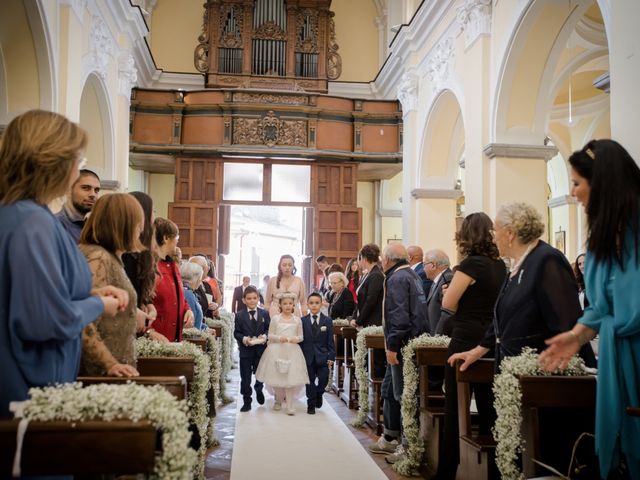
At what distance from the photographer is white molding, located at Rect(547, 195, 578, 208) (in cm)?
1467

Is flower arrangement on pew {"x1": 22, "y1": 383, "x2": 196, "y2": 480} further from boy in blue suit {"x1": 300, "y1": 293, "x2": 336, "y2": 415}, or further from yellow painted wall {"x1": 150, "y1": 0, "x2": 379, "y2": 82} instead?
yellow painted wall {"x1": 150, "y1": 0, "x2": 379, "y2": 82}

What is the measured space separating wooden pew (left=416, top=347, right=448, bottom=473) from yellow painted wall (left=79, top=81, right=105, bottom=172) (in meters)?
8.88

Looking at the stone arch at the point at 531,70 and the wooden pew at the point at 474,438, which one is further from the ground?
the stone arch at the point at 531,70

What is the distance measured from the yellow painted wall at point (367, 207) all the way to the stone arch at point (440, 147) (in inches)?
194

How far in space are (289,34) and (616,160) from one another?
49.4 feet

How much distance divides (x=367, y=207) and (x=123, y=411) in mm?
15988

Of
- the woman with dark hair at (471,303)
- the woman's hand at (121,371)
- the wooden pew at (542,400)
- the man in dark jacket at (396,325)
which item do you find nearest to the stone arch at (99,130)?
the man in dark jacket at (396,325)

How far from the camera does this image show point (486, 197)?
354 inches

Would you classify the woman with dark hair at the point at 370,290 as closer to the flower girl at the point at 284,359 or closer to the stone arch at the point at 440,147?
the flower girl at the point at 284,359

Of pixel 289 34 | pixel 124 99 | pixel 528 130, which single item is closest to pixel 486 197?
pixel 528 130

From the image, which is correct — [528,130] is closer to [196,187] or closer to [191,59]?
[196,187]

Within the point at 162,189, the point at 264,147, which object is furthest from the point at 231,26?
the point at 162,189

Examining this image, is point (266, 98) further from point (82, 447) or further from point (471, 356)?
point (82, 447)

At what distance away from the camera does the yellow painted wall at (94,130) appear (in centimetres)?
1142
